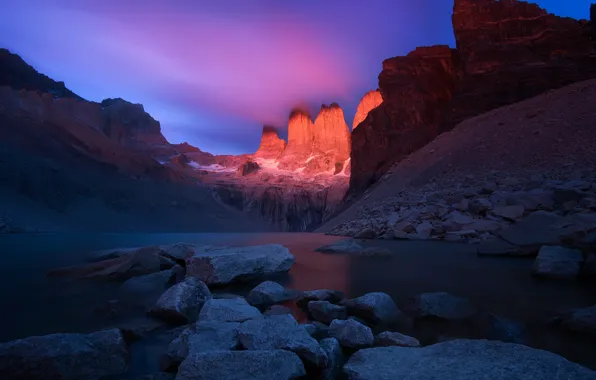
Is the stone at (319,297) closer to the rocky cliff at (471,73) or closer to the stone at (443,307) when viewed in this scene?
the stone at (443,307)

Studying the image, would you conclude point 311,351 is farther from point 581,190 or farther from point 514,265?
point 581,190

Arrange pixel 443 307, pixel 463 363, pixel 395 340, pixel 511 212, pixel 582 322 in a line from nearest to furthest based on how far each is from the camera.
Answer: pixel 463 363 → pixel 395 340 → pixel 582 322 → pixel 443 307 → pixel 511 212

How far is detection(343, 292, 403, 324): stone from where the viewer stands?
372 cm

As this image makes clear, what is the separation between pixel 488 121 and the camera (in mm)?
24219

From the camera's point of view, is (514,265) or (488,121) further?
(488,121)

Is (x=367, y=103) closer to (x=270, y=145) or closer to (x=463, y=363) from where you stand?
(x=270, y=145)

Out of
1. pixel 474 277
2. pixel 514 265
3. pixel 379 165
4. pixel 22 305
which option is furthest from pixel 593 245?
pixel 379 165

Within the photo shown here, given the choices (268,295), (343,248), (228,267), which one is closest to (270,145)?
(343,248)

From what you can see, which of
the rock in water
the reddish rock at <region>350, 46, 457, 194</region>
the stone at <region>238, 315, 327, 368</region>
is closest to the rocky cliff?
the reddish rock at <region>350, 46, 457, 194</region>

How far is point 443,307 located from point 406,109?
3267 centimetres

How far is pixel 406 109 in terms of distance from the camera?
110 ft

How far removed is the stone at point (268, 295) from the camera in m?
4.62

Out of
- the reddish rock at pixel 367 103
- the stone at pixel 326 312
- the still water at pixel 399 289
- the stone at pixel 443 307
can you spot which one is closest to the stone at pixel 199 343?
the still water at pixel 399 289

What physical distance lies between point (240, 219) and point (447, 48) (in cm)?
4438
